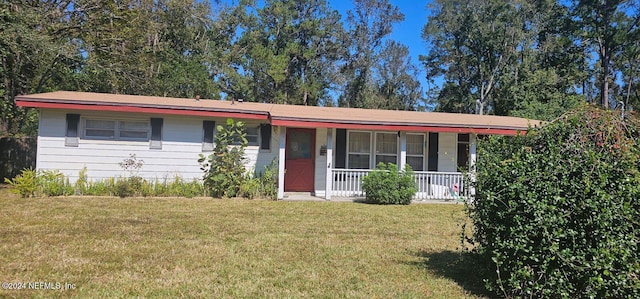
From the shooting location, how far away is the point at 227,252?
5.42 m

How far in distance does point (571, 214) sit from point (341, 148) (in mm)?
9335

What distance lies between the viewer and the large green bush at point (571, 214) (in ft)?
11.0

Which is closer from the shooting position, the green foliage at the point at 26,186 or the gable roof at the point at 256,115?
the green foliage at the point at 26,186

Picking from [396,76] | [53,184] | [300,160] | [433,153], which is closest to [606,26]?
[396,76]

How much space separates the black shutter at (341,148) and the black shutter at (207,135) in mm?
4036

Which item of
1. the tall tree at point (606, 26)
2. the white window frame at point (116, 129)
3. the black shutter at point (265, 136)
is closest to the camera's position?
the white window frame at point (116, 129)

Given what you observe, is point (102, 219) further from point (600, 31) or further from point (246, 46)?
point (600, 31)

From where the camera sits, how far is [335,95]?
115 feet

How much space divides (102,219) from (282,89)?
2572cm

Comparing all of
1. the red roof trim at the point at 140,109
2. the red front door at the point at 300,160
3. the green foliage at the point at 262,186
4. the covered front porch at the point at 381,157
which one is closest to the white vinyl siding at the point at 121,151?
the red roof trim at the point at 140,109

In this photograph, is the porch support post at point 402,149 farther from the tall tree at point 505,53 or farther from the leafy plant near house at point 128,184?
the tall tree at point 505,53

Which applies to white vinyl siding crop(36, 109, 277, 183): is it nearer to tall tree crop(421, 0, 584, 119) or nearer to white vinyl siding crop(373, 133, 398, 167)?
white vinyl siding crop(373, 133, 398, 167)

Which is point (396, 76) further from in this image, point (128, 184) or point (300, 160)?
point (128, 184)

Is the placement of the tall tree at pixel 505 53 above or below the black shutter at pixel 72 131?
above
